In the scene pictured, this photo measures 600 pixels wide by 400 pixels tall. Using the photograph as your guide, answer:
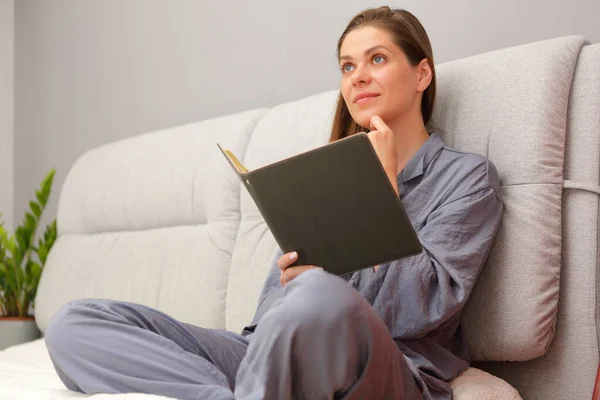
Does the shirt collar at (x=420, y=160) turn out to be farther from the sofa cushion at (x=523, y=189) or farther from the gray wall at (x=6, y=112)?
the gray wall at (x=6, y=112)

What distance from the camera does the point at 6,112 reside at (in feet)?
11.8

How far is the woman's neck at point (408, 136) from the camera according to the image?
167 centimetres

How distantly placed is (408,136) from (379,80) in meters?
0.14

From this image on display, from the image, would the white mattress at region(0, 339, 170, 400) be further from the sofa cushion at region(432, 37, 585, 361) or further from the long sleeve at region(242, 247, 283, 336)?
the sofa cushion at region(432, 37, 585, 361)

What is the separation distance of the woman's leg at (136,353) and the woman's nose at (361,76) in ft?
1.97

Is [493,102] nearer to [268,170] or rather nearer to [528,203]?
[528,203]

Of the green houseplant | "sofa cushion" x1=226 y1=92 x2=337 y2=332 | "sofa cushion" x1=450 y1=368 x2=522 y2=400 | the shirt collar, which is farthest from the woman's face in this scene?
the green houseplant

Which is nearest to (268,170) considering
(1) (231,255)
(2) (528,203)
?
(2) (528,203)

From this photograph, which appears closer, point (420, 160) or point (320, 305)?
point (320, 305)

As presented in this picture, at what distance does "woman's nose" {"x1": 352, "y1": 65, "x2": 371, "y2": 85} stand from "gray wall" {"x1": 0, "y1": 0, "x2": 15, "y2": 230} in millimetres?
2446

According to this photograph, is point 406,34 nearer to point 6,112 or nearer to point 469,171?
point 469,171

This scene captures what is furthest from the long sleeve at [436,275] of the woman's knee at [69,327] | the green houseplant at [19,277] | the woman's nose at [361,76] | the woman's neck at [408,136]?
the green houseplant at [19,277]

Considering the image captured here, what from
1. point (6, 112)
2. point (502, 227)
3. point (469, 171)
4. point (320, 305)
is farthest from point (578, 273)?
point (6, 112)

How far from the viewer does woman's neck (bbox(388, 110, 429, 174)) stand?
167cm
